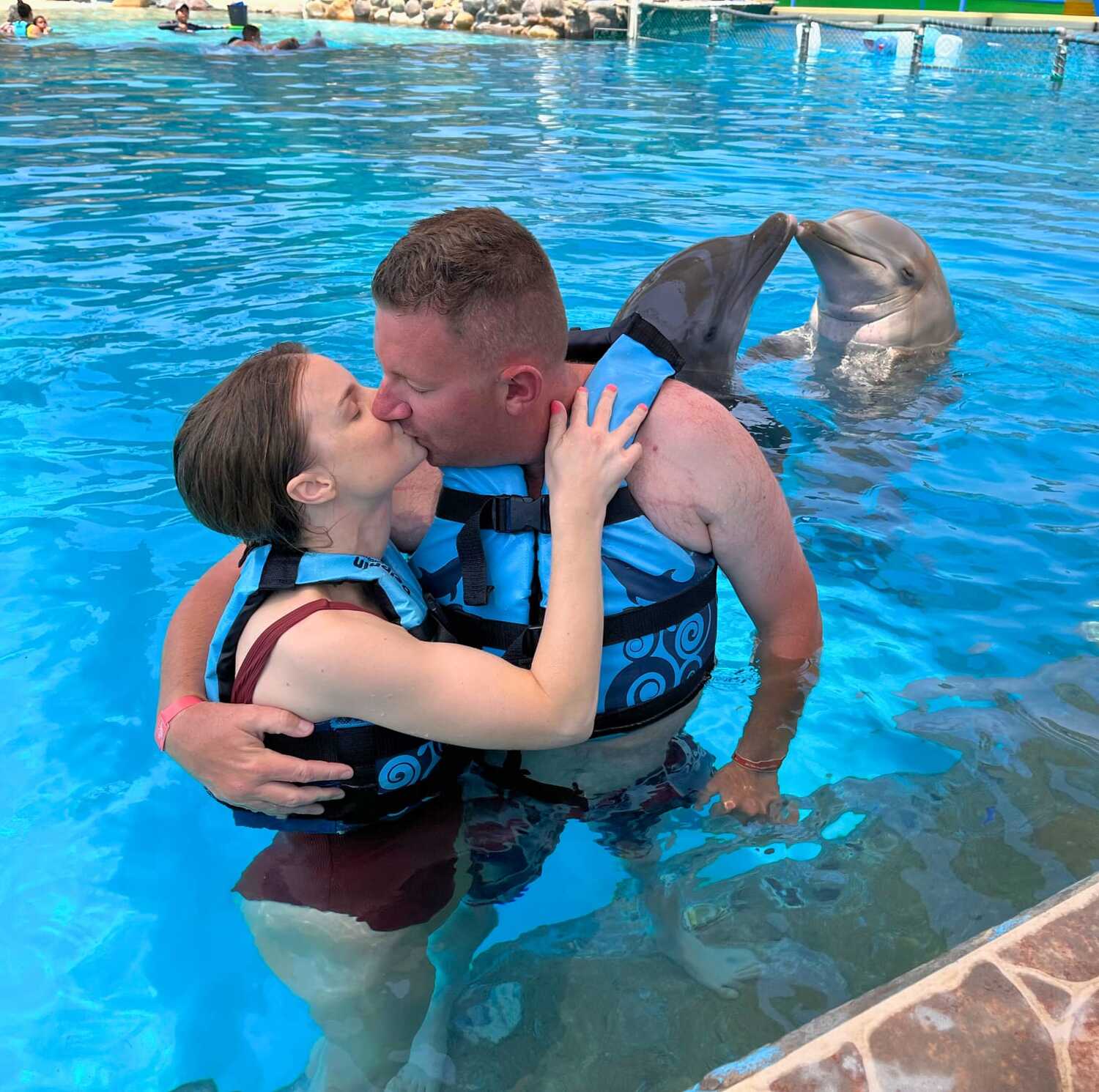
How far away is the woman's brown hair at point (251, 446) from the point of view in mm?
2258

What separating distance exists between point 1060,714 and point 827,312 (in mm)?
3459

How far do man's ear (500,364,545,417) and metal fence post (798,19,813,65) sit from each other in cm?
2352

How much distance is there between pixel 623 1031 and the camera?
8.80ft

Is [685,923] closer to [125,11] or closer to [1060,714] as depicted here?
[1060,714]

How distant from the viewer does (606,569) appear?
254cm

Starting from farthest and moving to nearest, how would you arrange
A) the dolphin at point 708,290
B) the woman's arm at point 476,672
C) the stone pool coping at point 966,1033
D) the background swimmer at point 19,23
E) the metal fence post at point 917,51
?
the background swimmer at point 19,23 < the metal fence post at point 917,51 < the dolphin at point 708,290 < the woman's arm at point 476,672 < the stone pool coping at point 966,1033

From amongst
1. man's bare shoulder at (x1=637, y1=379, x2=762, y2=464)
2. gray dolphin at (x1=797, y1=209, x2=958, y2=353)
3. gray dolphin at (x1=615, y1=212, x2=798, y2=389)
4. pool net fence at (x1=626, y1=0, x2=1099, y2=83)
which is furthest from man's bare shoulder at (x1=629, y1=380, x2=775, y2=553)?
pool net fence at (x1=626, y1=0, x2=1099, y2=83)

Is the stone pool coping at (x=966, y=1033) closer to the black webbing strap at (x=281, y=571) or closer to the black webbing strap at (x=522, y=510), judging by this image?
the black webbing strap at (x=522, y=510)

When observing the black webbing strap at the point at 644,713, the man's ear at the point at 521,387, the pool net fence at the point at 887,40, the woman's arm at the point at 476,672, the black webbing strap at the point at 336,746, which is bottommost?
the pool net fence at the point at 887,40

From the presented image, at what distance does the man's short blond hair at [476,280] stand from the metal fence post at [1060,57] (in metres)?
21.4

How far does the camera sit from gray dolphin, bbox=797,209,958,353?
20.3 ft

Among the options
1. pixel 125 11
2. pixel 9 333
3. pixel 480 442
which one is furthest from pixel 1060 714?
pixel 125 11

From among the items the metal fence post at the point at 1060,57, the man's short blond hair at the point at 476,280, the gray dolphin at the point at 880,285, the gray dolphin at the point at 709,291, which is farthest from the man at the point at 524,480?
the metal fence post at the point at 1060,57

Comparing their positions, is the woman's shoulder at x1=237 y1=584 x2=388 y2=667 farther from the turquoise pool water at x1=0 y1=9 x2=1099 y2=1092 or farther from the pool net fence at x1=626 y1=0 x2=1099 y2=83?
the pool net fence at x1=626 y1=0 x2=1099 y2=83
